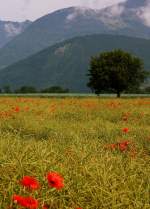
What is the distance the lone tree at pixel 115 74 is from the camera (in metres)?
100

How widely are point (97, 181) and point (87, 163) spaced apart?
0.97 m

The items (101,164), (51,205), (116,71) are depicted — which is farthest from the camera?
(116,71)

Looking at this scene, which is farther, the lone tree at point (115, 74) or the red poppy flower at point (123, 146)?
the lone tree at point (115, 74)

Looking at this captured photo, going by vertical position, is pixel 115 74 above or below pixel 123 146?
above

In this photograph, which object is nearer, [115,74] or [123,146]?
[123,146]

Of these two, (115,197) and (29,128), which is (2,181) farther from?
(29,128)

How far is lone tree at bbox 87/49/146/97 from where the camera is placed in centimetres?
10006

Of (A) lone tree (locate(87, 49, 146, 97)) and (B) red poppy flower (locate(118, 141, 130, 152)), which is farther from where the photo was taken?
(A) lone tree (locate(87, 49, 146, 97))

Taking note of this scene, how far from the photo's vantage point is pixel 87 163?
8539mm

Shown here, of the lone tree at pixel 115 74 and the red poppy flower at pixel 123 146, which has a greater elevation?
the lone tree at pixel 115 74

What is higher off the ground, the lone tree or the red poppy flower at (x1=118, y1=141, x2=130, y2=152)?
the lone tree

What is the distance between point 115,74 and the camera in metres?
100

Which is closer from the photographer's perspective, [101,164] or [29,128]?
[101,164]

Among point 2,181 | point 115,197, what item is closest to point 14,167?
point 2,181
